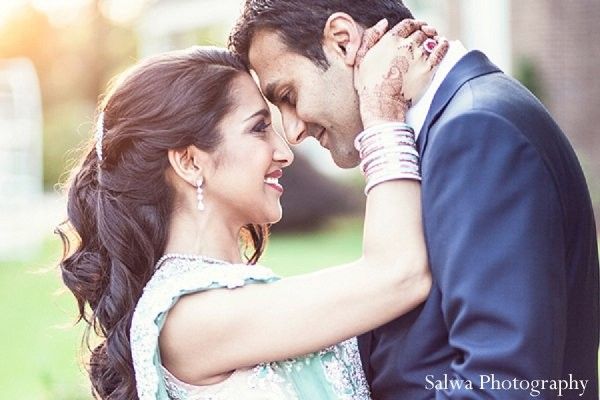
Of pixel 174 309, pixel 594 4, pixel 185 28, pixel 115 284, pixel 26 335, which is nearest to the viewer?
pixel 174 309

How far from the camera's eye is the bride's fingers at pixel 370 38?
3.09 metres

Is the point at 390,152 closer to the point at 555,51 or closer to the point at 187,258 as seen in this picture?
the point at 187,258

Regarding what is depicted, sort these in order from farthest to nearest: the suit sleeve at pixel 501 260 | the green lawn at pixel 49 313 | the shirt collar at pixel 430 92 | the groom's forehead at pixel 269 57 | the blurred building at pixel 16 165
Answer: the blurred building at pixel 16 165 < the green lawn at pixel 49 313 < the groom's forehead at pixel 269 57 < the shirt collar at pixel 430 92 < the suit sleeve at pixel 501 260

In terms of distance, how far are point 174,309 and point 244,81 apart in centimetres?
72

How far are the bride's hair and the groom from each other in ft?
0.84

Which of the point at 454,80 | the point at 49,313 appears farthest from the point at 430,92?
the point at 49,313

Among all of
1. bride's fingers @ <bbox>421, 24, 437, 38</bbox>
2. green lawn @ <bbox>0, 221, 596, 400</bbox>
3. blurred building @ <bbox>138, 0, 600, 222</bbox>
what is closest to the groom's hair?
bride's fingers @ <bbox>421, 24, 437, 38</bbox>

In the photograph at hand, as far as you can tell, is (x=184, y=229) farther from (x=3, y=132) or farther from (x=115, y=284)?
A: (x=3, y=132)

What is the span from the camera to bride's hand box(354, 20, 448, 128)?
9.83 feet

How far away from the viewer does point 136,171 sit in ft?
10.9

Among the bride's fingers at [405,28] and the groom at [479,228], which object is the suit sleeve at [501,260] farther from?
the bride's fingers at [405,28]

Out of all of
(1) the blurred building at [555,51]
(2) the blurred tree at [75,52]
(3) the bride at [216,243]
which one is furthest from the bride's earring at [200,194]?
(2) the blurred tree at [75,52]

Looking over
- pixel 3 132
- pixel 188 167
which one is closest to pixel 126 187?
pixel 188 167

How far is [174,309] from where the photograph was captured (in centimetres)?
312
